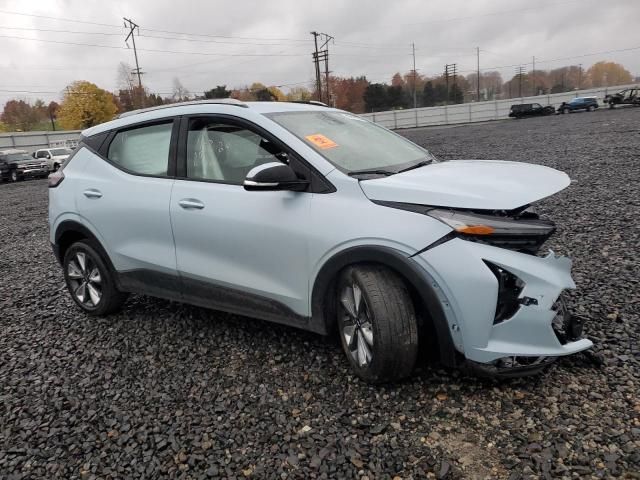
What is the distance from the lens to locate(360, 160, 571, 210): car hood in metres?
2.61

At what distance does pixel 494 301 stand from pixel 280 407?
134 cm

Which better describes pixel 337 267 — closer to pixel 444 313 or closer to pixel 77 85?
pixel 444 313

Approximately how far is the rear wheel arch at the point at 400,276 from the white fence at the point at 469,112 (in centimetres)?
5107

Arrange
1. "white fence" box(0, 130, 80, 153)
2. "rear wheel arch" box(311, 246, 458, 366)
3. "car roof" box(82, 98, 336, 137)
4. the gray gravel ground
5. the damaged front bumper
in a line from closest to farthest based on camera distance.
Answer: the gray gravel ground → the damaged front bumper → "rear wheel arch" box(311, 246, 458, 366) → "car roof" box(82, 98, 336, 137) → "white fence" box(0, 130, 80, 153)

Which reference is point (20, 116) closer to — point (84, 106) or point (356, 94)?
point (84, 106)

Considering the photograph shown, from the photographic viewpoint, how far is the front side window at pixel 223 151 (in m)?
3.39

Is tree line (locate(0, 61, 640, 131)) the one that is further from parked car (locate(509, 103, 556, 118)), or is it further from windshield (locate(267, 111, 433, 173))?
windshield (locate(267, 111, 433, 173))

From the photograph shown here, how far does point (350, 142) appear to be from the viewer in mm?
3488

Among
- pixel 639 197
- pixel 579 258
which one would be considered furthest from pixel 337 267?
pixel 639 197

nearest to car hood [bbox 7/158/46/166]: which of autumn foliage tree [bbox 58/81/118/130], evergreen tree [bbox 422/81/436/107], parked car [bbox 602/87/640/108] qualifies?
parked car [bbox 602/87/640/108]

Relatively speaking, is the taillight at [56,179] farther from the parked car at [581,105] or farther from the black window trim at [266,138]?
the parked car at [581,105]

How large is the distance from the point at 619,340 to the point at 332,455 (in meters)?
2.07

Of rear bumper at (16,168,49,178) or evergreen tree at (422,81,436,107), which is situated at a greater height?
evergreen tree at (422,81,436,107)

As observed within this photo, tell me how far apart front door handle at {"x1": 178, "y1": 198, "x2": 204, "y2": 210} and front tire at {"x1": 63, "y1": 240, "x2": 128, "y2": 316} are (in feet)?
3.95
